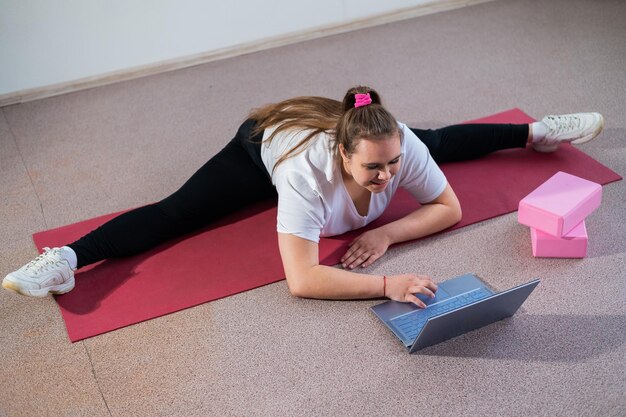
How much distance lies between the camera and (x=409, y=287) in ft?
7.13

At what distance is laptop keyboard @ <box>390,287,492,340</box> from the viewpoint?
82.4 inches

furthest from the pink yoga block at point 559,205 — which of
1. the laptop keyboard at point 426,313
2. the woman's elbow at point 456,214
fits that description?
the laptop keyboard at point 426,313

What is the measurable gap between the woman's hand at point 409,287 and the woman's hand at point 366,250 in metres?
0.18

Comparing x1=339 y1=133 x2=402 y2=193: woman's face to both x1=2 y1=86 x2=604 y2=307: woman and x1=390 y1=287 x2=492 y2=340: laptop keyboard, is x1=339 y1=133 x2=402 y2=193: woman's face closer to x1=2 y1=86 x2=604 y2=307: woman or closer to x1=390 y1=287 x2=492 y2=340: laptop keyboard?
x1=2 y1=86 x2=604 y2=307: woman

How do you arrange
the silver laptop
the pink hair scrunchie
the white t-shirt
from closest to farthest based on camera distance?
the silver laptop < the pink hair scrunchie < the white t-shirt

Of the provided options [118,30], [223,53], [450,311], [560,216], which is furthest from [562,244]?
[118,30]

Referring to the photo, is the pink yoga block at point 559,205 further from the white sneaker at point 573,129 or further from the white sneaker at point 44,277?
the white sneaker at point 44,277

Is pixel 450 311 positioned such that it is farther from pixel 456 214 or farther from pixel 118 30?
pixel 118 30

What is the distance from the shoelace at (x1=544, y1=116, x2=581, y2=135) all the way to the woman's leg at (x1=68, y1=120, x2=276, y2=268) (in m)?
1.05

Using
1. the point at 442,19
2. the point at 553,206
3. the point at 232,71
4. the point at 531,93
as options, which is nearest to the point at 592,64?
the point at 531,93

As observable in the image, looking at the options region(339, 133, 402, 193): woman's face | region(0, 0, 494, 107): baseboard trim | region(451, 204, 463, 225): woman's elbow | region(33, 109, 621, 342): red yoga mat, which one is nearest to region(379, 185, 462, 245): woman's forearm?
region(451, 204, 463, 225): woman's elbow

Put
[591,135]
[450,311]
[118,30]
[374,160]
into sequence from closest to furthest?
[450,311], [374,160], [591,135], [118,30]

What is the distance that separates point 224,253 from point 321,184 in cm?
48

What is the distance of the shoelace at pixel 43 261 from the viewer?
7.59ft
